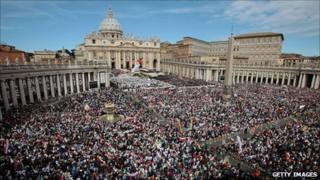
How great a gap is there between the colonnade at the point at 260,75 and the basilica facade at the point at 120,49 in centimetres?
2570

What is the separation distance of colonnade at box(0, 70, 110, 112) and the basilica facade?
44.3 metres

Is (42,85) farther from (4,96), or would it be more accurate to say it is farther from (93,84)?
(4,96)

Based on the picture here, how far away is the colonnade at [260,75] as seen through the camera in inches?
2357

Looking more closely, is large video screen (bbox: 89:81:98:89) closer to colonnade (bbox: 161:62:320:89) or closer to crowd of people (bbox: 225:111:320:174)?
crowd of people (bbox: 225:111:320:174)

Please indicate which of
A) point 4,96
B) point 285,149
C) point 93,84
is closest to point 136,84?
point 93,84

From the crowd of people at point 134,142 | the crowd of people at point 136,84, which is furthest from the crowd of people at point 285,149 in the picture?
the crowd of people at point 136,84

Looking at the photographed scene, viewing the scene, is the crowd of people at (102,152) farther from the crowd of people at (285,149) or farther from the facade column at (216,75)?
the facade column at (216,75)

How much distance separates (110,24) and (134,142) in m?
118

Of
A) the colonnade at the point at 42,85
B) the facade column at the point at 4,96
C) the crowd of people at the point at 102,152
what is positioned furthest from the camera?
the colonnade at the point at 42,85

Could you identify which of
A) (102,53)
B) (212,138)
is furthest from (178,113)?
(102,53)

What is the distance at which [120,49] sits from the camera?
348 feet

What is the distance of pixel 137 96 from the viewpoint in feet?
126

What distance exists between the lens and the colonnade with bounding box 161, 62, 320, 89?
196ft

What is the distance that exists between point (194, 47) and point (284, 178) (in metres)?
116
